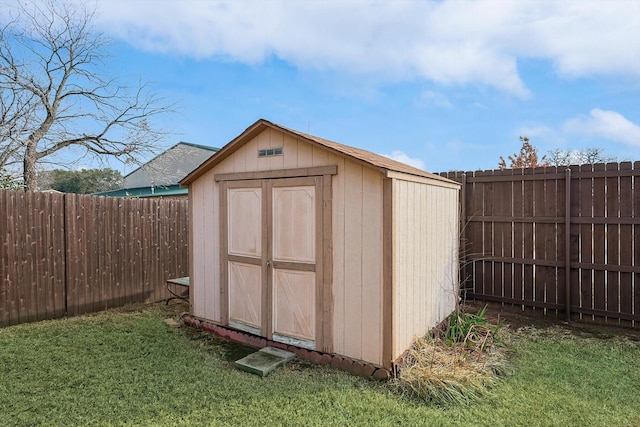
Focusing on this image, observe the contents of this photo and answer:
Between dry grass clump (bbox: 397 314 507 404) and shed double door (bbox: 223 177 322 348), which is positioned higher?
shed double door (bbox: 223 177 322 348)

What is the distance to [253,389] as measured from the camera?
3074 millimetres

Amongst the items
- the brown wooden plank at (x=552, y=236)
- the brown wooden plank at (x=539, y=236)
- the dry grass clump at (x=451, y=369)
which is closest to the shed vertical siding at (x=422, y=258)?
the dry grass clump at (x=451, y=369)

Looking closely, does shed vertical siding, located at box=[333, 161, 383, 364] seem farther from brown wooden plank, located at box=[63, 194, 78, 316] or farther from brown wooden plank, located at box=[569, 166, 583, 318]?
brown wooden plank, located at box=[63, 194, 78, 316]

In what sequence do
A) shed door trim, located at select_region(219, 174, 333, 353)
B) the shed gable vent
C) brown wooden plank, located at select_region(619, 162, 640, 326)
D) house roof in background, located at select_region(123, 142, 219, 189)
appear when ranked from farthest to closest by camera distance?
1. house roof in background, located at select_region(123, 142, 219, 189)
2. brown wooden plank, located at select_region(619, 162, 640, 326)
3. the shed gable vent
4. shed door trim, located at select_region(219, 174, 333, 353)

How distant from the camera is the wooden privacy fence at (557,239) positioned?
4.67 m

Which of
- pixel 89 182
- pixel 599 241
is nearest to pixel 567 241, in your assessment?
pixel 599 241

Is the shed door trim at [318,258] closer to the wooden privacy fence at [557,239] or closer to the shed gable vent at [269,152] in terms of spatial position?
the shed gable vent at [269,152]

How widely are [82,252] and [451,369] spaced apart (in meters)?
5.59

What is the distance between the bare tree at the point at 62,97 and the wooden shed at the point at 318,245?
6.10m

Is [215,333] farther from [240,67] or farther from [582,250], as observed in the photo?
[240,67]

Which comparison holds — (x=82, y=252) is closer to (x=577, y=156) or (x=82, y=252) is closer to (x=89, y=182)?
(x=89, y=182)

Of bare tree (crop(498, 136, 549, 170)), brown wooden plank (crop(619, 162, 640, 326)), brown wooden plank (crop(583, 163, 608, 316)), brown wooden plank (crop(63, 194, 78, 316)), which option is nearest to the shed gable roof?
brown wooden plank (crop(63, 194, 78, 316))

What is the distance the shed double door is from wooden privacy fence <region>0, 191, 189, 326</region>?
265 centimetres

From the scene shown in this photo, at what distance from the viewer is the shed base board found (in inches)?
131
